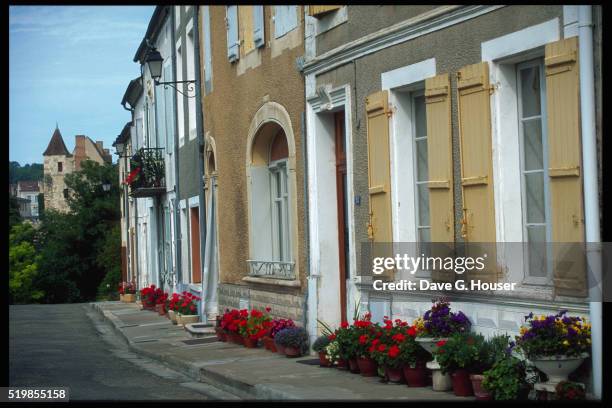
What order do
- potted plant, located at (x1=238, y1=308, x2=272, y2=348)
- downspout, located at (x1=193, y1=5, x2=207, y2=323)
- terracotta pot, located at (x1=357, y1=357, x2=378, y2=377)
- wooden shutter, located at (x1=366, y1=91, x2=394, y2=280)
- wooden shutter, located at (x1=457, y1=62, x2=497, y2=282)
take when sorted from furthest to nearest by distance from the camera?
downspout, located at (x1=193, y1=5, x2=207, y2=323) < potted plant, located at (x1=238, y1=308, x2=272, y2=348) < wooden shutter, located at (x1=366, y1=91, x2=394, y2=280) < terracotta pot, located at (x1=357, y1=357, x2=378, y2=377) < wooden shutter, located at (x1=457, y1=62, x2=497, y2=282)

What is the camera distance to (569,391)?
25.8 feet

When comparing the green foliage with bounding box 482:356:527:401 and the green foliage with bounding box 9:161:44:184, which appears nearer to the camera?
the green foliage with bounding box 482:356:527:401

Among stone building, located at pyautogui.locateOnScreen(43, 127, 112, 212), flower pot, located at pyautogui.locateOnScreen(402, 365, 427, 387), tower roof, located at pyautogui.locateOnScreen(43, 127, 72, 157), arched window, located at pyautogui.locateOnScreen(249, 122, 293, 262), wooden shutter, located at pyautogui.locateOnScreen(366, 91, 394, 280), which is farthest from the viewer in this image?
tower roof, located at pyautogui.locateOnScreen(43, 127, 72, 157)

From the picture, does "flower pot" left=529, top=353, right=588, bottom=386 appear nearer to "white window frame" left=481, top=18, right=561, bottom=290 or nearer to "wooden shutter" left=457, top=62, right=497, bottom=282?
"white window frame" left=481, top=18, right=561, bottom=290

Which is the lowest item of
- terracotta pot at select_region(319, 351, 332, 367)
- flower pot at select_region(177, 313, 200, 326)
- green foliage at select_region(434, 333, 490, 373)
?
flower pot at select_region(177, 313, 200, 326)

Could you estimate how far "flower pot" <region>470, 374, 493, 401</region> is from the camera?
885cm

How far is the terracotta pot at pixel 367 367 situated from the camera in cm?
1098

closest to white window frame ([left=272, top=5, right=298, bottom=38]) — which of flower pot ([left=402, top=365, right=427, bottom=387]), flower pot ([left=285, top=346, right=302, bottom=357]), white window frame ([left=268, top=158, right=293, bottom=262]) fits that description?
white window frame ([left=268, top=158, right=293, bottom=262])

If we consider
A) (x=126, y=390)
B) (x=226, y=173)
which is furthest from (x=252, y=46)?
(x=126, y=390)

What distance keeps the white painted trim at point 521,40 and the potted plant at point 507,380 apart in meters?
2.63

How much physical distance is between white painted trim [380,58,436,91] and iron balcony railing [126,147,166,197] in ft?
54.8

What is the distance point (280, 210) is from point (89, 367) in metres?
3.94

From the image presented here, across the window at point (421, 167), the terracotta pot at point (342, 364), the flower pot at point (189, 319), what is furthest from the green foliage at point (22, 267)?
the window at point (421, 167)

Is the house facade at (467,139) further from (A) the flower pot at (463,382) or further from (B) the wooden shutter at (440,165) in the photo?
(A) the flower pot at (463,382)
